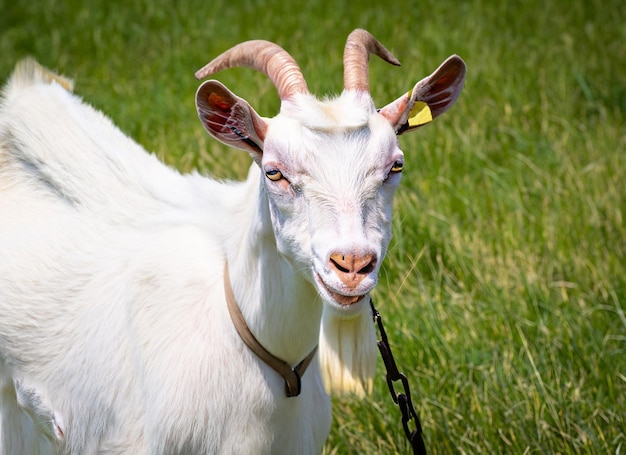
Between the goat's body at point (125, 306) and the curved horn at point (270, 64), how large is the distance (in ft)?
1.12

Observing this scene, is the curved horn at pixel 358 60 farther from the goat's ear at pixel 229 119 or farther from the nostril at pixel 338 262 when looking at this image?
the nostril at pixel 338 262

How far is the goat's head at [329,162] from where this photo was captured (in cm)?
265

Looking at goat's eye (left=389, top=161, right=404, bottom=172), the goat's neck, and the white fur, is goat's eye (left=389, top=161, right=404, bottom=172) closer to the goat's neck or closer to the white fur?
the white fur

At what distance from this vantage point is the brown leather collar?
10.3 ft

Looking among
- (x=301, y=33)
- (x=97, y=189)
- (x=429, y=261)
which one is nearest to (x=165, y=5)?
(x=301, y=33)

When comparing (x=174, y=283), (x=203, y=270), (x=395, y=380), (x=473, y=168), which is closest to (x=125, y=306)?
(x=174, y=283)

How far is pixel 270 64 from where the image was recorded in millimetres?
3033

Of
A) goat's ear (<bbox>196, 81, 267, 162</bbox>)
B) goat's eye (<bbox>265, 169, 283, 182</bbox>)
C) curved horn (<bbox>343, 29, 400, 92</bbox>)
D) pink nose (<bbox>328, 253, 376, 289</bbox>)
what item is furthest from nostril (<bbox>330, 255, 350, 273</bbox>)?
curved horn (<bbox>343, 29, 400, 92</bbox>)

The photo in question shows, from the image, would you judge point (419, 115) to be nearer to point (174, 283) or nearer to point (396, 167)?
point (396, 167)

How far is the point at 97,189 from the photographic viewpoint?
367 cm

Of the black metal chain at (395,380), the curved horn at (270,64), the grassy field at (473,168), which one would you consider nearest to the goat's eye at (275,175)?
the curved horn at (270,64)

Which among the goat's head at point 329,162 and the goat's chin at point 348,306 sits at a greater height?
the goat's head at point 329,162

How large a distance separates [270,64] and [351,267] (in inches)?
30.8

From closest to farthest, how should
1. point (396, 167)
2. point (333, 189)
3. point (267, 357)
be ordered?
point (333, 189) → point (396, 167) → point (267, 357)
